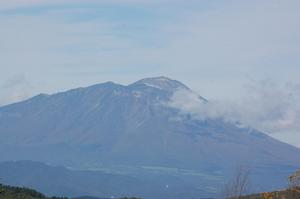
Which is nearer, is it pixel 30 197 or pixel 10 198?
pixel 10 198

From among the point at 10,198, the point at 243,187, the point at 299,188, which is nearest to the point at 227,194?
the point at 243,187

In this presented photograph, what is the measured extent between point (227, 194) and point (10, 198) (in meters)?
6.51

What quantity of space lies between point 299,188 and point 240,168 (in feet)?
18.6

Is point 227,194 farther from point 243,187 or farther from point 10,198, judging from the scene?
point 10,198

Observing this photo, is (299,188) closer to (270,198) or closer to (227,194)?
(270,198)

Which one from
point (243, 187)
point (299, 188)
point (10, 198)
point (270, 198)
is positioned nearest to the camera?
point (270, 198)

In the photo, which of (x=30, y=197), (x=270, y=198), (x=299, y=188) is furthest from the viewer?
(x=30, y=197)

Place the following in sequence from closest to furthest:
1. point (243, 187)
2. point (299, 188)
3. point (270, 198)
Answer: point (270, 198) < point (299, 188) < point (243, 187)

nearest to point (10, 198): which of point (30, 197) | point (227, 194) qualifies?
point (30, 197)

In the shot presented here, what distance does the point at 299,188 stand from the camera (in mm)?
19500

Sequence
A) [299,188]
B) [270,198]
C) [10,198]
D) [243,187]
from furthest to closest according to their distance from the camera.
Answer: [10,198], [243,187], [299,188], [270,198]

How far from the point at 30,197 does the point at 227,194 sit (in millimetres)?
7433

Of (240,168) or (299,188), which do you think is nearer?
(299,188)

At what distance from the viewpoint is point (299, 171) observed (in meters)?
18.4
